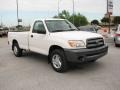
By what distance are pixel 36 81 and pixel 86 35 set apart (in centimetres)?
229

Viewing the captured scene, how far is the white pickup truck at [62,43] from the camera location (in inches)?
237

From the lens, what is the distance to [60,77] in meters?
6.00

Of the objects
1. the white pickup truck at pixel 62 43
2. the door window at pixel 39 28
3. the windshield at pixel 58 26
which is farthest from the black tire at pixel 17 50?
the windshield at pixel 58 26

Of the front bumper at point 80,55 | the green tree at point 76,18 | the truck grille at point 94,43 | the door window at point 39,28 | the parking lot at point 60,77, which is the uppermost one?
the green tree at point 76,18

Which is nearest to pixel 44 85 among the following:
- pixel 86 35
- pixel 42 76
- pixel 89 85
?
pixel 42 76

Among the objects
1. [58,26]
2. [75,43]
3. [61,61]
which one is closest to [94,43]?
[75,43]

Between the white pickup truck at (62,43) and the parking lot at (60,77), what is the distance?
1.42ft

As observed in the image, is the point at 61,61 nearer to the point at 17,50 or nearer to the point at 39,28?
the point at 39,28

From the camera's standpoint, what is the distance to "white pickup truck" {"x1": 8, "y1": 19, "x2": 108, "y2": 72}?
6.03 metres

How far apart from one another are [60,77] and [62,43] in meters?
1.12

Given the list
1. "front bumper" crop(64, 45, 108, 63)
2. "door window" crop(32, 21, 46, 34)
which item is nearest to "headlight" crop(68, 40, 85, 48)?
"front bumper" crop(64, 45, 108, 63)

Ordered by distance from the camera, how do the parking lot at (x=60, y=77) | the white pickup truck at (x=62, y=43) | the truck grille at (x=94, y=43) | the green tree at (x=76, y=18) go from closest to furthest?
1. the parking lot at (x=60, y=77)
2. the white pickup truck at (x=62, y=43)
3. the truck grille at (x=94, y=43)
4. the green tree at (x=76, y=18)

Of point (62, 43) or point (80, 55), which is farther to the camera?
point (62, 43)

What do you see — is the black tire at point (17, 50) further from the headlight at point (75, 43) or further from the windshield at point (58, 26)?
the headlight at point (75, 43)
